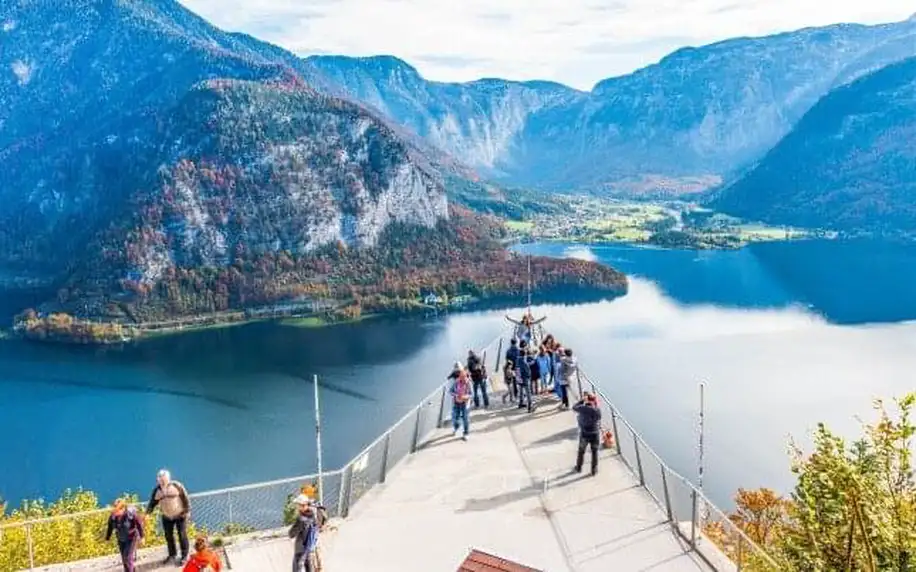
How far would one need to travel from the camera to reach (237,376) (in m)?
94.0

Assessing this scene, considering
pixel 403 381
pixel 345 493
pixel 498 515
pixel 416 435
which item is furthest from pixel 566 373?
pixel 403 381

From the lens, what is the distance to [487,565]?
437 inches

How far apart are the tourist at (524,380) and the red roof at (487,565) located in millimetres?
9652

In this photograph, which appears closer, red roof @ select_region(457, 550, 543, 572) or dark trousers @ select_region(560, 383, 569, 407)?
red roof @ select_region(457, 550, 543, 572)

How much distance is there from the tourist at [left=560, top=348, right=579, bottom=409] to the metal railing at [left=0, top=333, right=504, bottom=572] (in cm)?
284

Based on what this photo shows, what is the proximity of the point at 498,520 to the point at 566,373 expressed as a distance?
6201 mm

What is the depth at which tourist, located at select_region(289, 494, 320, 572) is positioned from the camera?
13039mm

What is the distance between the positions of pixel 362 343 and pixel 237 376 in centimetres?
2147

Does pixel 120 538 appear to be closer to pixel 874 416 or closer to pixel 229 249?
pixel 874 416

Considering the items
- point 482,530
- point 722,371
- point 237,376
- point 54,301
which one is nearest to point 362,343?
point 237,376

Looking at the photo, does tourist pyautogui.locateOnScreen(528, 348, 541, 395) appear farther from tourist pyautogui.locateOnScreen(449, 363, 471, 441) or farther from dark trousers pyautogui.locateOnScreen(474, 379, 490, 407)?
tourist pyautogui.locateOnScreen(449, 363, 471, 441)

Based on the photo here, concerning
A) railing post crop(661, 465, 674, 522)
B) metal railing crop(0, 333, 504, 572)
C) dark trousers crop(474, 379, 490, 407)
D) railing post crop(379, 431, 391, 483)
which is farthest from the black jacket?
dark trousers crop(474, 379, 490, 407)

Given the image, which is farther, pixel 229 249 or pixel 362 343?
pixel 229 249

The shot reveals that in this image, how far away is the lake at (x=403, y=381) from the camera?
63.1 m
